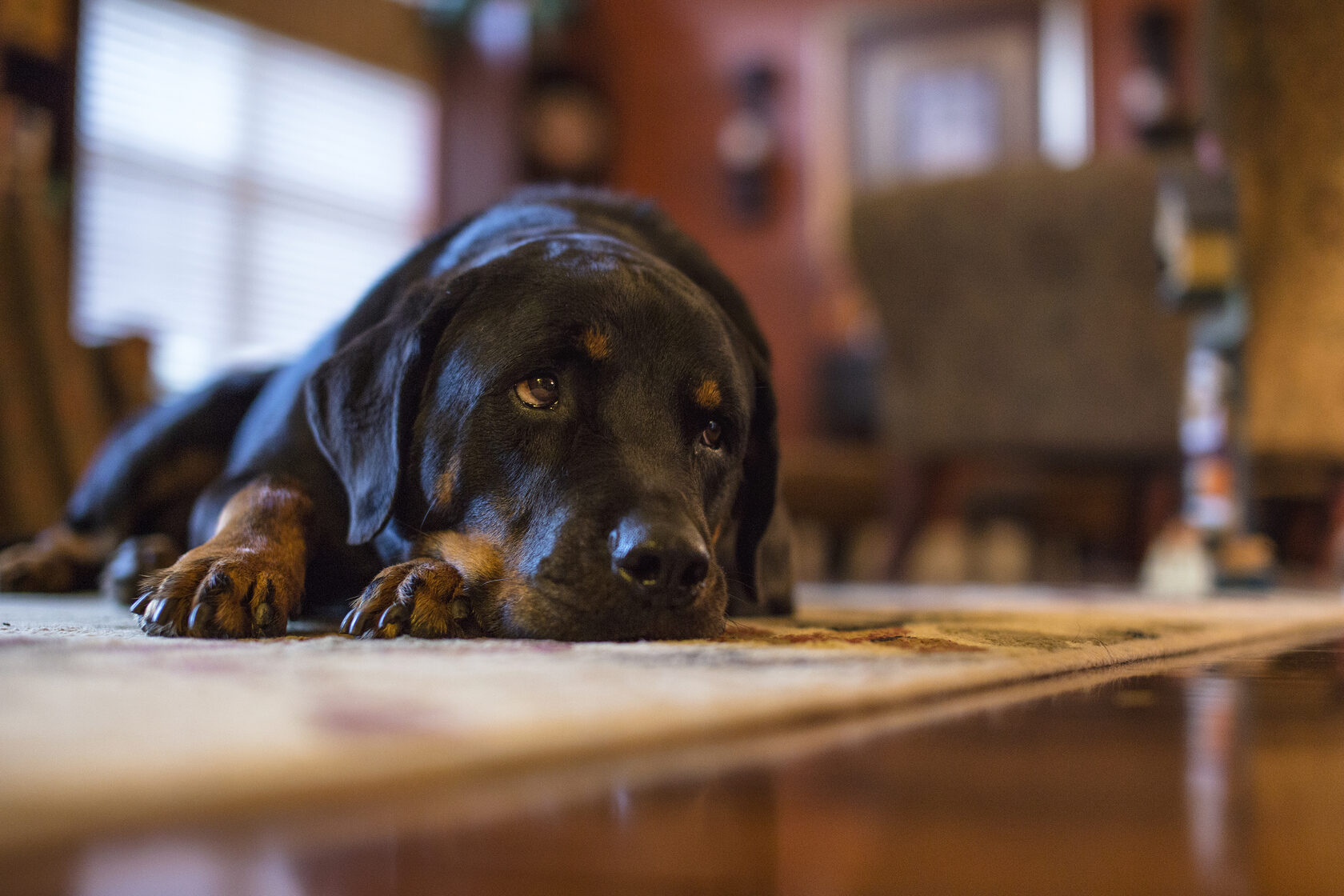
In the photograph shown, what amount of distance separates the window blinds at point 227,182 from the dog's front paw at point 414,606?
522 centimetres

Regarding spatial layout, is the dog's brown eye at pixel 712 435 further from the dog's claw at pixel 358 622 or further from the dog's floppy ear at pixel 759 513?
the dog's claw at pixel 358 622

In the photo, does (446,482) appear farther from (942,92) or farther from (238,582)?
(942,92)

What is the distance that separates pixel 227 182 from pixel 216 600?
22.2ft

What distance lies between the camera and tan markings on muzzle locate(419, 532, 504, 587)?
1.45 m

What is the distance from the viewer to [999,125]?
25.8 ft

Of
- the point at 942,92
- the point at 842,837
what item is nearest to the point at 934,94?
the point at 942,92

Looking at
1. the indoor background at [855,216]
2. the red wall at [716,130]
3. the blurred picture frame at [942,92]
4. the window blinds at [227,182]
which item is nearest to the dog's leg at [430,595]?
the indoor background at [855,216]

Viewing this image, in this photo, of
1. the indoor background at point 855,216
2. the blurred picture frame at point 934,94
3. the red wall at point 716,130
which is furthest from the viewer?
the red wall at point 716,130

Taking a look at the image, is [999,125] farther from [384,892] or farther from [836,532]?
[384,892]

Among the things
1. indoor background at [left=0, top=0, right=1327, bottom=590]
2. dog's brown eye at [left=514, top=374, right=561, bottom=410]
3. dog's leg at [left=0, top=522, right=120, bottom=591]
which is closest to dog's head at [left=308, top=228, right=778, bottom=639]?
dog's brown eye at [left=514, top=374, right=561, bottom=410]

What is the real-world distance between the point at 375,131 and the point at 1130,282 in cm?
575

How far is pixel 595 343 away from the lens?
4.95ft

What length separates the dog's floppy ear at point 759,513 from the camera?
184cm

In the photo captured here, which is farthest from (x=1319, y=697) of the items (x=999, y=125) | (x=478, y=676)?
(x=999, y=125)
